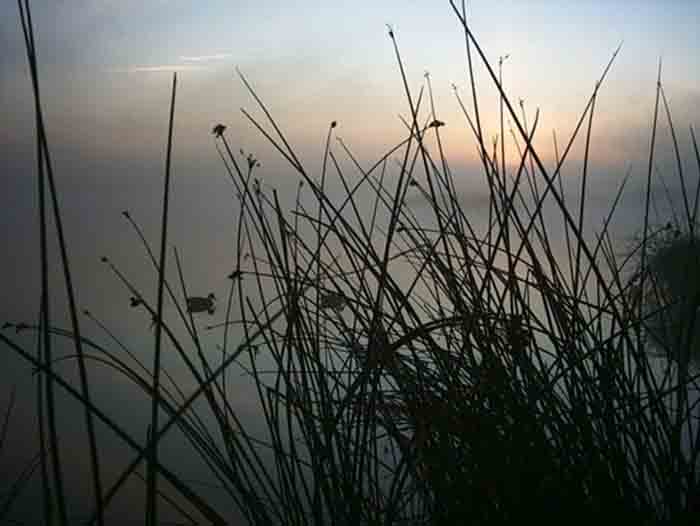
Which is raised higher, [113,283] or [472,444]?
[113,283]

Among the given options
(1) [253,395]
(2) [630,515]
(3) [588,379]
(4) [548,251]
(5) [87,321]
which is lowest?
(2) [630,515]

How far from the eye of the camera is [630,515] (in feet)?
2.30

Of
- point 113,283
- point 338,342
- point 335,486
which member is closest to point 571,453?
point 335,486

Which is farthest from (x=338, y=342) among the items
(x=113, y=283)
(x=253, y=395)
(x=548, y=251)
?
(x=113, y=283)

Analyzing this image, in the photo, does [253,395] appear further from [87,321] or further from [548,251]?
[548,251]

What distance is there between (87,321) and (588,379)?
69.0 inches

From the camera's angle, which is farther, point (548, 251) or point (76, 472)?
point (76, 472)

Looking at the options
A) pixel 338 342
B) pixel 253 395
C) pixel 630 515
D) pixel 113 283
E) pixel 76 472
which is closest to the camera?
pixel 630 515

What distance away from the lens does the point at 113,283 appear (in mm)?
2170

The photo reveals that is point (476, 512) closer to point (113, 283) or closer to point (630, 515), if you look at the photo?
point (630, 515)

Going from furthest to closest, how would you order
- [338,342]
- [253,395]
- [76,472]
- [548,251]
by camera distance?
[253,395], [76,472], [338,342], [548,251]

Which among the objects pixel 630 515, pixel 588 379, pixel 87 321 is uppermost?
pixel 87 321

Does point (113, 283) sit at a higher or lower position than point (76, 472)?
higher

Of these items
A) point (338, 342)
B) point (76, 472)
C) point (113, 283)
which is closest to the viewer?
point (338, 342)
